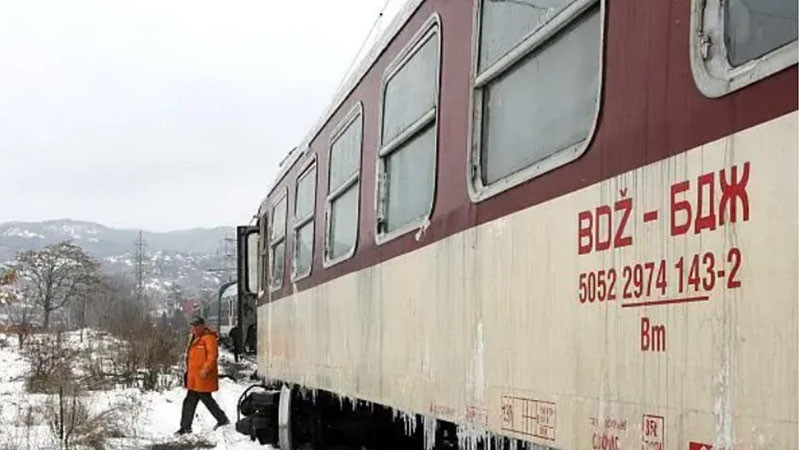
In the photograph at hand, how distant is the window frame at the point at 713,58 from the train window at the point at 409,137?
212cm

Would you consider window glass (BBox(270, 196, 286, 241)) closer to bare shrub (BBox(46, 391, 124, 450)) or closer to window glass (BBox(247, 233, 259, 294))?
Result: window glass (BBox(247, 233, 259, 294))

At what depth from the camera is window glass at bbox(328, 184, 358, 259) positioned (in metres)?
6.28

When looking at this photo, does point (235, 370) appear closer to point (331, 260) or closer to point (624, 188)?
point (331, 260)

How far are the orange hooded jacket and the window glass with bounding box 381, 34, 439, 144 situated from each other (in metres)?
7.96

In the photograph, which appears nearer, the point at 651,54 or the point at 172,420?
the point at 651,54

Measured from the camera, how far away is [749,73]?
221 cm

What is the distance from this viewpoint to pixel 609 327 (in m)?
2.77

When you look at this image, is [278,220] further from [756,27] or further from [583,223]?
[756,27]

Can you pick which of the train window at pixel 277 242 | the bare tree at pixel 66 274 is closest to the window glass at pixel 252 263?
the train window at pixel 277 242

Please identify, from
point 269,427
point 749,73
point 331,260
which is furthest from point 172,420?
point 749,73

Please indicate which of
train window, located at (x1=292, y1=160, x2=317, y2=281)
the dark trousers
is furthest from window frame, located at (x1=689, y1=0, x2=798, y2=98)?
the dark trousers

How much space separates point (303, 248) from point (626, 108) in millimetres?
5760

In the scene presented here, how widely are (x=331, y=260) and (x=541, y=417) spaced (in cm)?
383

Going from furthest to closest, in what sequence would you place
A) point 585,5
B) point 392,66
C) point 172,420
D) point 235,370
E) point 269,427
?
point 235,370, point 172,420, point 269,427, point 392,66, point 585,5
